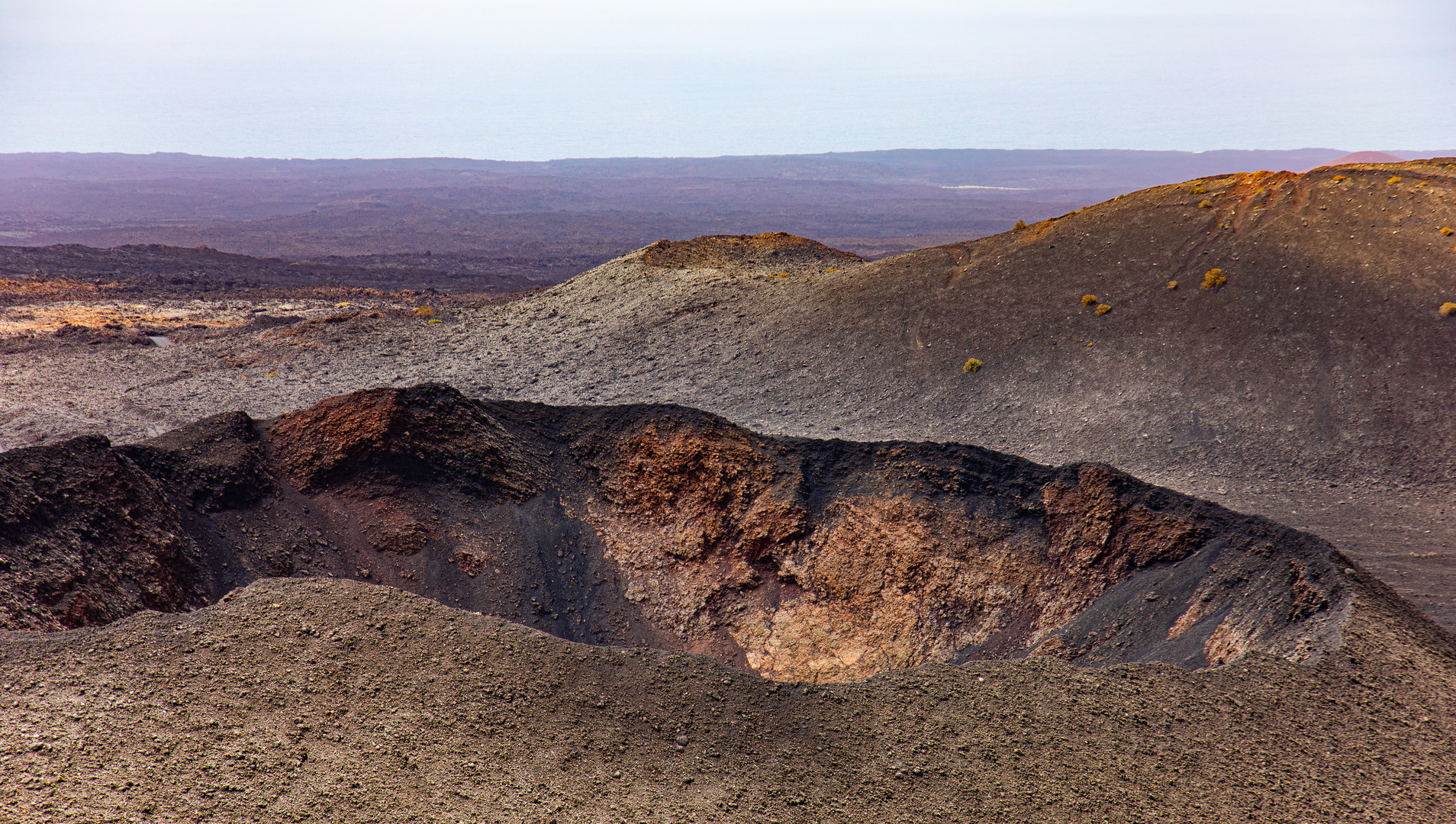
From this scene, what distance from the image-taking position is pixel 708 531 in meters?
10.4

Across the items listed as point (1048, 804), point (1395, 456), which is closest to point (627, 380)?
point (1395, 456)

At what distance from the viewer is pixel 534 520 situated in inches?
412

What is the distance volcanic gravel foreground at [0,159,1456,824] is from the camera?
474 cm

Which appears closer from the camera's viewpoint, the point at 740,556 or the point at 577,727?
the point at 577,727

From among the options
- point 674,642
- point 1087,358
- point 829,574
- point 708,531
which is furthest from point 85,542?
point 1087,358

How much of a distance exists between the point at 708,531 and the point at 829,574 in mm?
1701

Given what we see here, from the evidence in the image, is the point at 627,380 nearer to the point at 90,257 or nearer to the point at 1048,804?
the point at 1048,804

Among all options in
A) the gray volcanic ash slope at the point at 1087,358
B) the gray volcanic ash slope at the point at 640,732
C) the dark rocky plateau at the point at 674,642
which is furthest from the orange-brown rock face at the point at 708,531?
the gray volcanic ash slope at the point at 1087,358

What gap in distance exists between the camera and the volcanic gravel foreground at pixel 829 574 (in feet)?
15.6

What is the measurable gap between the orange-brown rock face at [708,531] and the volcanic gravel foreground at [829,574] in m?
0.05

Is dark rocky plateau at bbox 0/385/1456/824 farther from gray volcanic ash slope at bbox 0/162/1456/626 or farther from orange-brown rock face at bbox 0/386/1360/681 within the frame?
gray volcanic ash slope at bbox 0/162/1456/626

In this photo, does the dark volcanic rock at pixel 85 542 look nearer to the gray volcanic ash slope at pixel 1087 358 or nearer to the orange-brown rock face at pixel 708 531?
the orange-brown rock face at pixel 708 531

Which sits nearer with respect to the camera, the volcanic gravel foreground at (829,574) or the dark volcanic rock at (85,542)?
the volcanic gravel foreground at (829,574)

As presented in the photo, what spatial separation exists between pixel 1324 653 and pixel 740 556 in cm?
621
